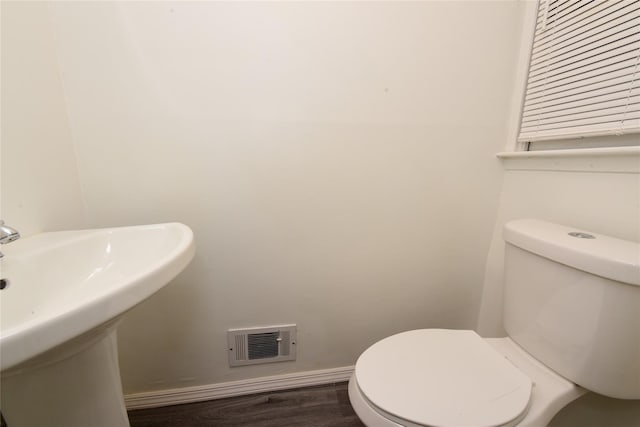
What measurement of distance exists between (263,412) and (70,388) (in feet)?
2.29

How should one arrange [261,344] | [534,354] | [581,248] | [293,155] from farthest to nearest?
[261,344] → [293,155] → [534,354] → [581,248]

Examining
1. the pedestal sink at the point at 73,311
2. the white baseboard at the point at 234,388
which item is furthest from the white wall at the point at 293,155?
the pedestal sink at the point at 73,311

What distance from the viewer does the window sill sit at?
0.69 metres

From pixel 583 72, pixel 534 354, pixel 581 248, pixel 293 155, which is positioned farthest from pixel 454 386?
pixel 583 72

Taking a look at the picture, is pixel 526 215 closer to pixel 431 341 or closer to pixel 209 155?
pixel 431 341

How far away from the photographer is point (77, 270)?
0.65 metres

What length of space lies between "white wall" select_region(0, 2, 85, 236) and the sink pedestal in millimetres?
396

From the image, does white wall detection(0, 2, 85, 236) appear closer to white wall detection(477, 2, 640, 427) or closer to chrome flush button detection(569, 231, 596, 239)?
chrome flush button detection(569, 231, 596, 239)

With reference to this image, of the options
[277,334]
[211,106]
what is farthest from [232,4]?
[277,334]

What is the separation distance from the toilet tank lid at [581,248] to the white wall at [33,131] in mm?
1354

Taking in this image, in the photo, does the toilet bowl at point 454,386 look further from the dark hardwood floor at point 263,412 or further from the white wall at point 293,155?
the dark hardwood floor at point 263,412

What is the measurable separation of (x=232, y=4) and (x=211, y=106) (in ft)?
1.04

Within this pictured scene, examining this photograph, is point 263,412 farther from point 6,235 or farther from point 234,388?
point 6,235

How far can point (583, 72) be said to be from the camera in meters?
0.80
